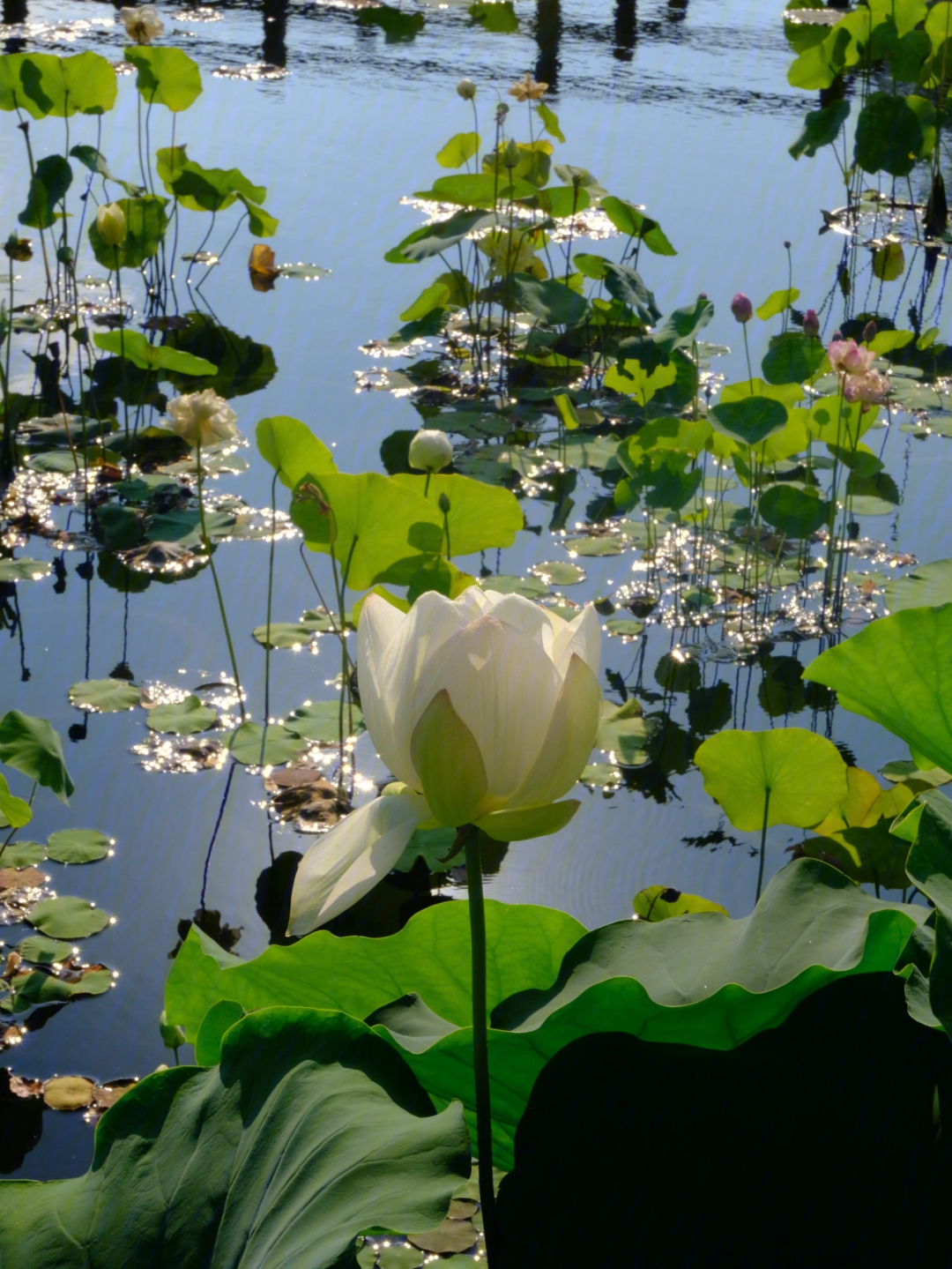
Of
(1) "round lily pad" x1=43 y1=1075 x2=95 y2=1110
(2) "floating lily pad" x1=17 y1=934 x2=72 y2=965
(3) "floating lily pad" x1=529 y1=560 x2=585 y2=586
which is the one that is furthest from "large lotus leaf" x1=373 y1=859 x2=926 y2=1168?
(3) "floating lily pad" x1=529 y1=560 x2=585 y2=586

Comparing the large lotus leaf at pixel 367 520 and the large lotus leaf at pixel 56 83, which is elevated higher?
the large lotus leaf at pixel 56 83

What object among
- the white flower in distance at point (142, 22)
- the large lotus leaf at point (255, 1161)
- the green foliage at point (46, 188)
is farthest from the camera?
the white flower in distance at point (142, 22)

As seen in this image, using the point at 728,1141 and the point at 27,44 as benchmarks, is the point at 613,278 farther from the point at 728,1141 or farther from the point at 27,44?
the point at 27,44

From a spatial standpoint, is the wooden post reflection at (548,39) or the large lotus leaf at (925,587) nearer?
the large lotus leaf at (925,587)

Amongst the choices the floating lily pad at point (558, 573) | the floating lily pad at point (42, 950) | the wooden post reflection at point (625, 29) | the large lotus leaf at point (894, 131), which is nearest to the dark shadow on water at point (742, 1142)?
the floating lily pad at point (42, 950)

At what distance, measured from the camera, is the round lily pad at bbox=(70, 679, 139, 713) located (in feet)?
5.46

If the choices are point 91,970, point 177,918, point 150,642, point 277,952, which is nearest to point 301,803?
point 177,918

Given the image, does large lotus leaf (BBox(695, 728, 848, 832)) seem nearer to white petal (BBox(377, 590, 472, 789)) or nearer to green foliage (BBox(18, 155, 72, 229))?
white petal (BBox(377, 590, 472, 789))

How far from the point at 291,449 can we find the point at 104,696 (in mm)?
431

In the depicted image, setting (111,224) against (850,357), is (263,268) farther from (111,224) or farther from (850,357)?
(850,357)

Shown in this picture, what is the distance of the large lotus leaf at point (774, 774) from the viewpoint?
1.08 meters

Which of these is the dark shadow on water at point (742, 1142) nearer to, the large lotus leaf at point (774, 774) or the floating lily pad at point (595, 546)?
the large lotus leaf at point (774, 774)

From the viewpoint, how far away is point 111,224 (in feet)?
7.91

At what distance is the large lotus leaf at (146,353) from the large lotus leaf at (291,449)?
676mm
